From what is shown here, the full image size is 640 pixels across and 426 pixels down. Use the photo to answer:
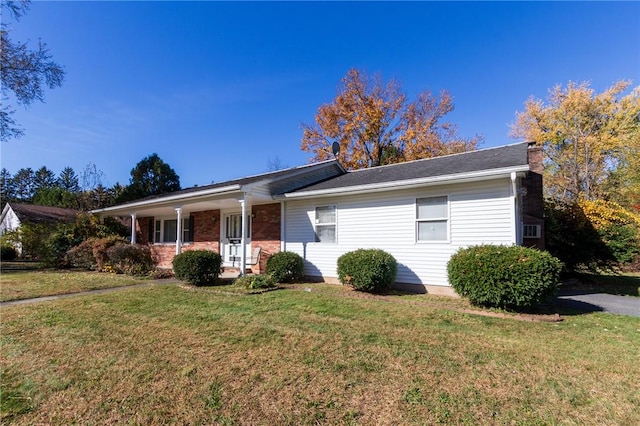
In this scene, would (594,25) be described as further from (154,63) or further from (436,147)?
(154,63)

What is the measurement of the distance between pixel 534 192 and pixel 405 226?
5.33m

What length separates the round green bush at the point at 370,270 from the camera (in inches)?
328

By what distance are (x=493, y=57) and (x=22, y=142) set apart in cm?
2415

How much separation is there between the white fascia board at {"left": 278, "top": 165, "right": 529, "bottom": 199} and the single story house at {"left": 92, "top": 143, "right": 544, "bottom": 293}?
3 cm

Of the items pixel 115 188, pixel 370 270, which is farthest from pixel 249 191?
pixel 115 188

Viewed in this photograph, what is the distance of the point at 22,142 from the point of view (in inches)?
622

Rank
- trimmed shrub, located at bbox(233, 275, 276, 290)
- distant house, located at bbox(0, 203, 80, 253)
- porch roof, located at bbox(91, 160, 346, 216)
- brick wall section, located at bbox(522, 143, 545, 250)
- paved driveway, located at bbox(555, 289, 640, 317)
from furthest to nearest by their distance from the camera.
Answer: distant house, located at bbox(0, 203, 80, 253) < porch roof, located at bbox(91, 160, 346, 216) < brick wall section, located at bbox(522, 143, 545, 250) < trimmed shrub, located at bbox(233, 275, 276, 290) < paved driveway, located at bbox(555, 289, 640, 317)

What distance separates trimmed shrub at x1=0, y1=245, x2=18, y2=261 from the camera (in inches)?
903

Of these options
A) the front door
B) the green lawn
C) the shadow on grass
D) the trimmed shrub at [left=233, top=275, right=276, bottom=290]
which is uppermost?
the front door

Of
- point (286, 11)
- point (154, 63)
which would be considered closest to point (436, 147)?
point (286, 11)

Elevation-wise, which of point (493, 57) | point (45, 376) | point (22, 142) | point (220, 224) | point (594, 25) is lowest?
point (45, 376)

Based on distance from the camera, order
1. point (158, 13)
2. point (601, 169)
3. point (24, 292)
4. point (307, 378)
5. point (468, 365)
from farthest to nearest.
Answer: point (601, 169), point (158, 13), point (24, 292), point (468, 365), point (307, 378)

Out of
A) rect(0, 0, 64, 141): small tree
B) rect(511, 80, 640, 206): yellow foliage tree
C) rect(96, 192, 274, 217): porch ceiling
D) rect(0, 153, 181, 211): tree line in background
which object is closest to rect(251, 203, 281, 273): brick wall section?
rect(96, 192, 274, 217): porch ceiling

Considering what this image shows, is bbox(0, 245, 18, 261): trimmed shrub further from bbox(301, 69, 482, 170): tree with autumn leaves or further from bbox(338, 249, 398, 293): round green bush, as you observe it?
bbox(338, 249, 398, 293): round green bush
